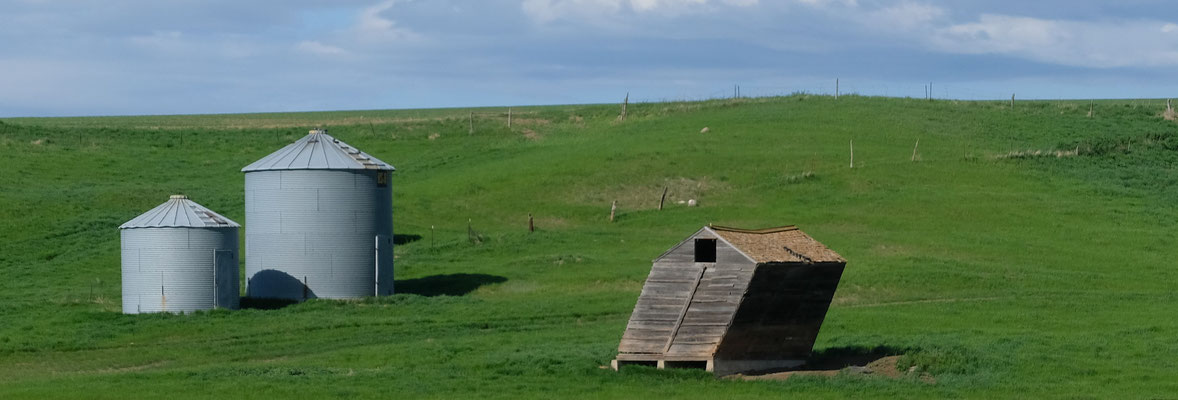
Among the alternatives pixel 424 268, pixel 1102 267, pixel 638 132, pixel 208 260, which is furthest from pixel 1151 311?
pixel 638 132

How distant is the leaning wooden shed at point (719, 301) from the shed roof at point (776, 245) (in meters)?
0.04

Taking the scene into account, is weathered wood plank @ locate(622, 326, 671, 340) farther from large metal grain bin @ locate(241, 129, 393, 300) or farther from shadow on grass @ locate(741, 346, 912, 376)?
large metal grain bin @ locate(241, 129, 393, 300)

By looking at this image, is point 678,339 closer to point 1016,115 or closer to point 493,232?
point 493,232

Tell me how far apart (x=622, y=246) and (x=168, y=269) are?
1978cm

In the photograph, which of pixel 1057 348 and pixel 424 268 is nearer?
pixel 1057 348

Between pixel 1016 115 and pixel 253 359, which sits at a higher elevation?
pixel 1016 115

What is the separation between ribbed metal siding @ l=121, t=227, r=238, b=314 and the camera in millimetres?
49625

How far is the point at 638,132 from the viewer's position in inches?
3622

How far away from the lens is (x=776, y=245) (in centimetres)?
3891

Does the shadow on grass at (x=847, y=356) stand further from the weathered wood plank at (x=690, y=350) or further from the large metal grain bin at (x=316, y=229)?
the large metal grain bin at (x=316, y=229)

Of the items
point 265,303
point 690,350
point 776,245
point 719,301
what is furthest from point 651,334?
point 265,303

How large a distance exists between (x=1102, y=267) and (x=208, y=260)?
32.6m

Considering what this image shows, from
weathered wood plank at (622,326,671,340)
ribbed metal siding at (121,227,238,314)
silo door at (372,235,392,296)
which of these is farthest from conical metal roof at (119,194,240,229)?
weathered wood plank at (622,326,671,340)

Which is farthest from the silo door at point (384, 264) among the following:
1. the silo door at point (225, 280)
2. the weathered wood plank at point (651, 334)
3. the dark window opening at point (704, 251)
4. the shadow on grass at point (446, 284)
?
the dark window opening at point (704, 251)
